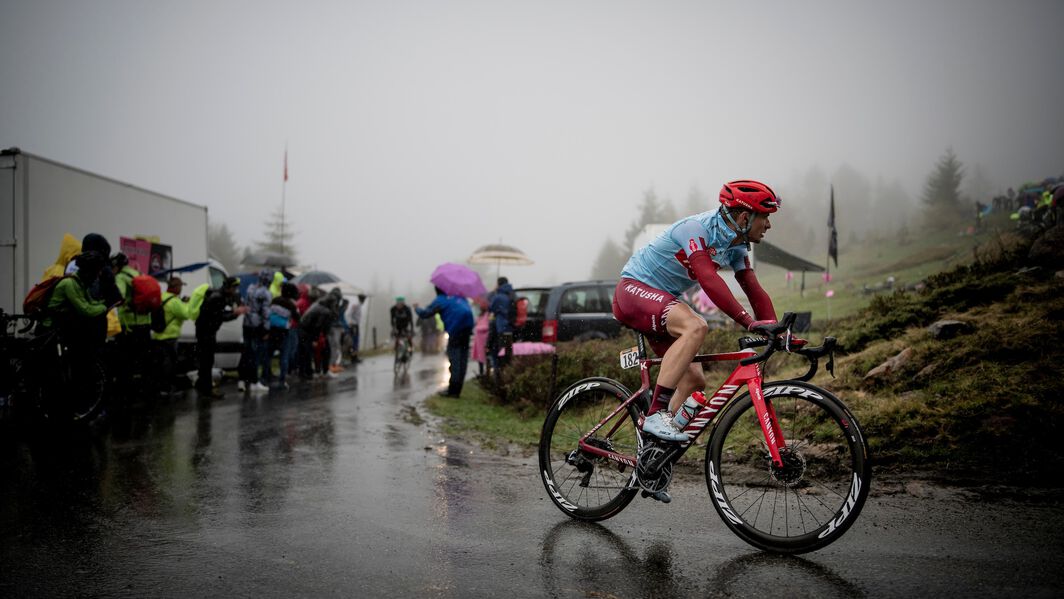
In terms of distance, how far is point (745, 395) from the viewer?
3531 millimetres

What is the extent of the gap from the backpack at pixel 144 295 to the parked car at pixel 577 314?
6.41m

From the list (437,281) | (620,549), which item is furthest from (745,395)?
(437,281)

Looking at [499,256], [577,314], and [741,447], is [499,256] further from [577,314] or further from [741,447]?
[741,447]

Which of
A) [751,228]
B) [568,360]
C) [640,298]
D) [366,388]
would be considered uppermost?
[751,228]

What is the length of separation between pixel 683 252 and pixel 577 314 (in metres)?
9.44

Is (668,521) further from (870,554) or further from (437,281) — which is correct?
(437,281)

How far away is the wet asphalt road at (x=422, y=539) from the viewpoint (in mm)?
2939

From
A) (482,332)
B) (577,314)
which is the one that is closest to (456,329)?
(482,332)

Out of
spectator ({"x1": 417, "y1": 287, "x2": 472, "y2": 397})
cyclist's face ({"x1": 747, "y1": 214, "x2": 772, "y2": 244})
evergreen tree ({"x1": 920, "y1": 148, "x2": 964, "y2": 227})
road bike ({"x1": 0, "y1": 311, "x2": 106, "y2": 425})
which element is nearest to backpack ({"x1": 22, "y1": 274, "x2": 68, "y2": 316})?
road bike ({"x1": 0, "y1": 311, "x2": 106, "y2": 425})

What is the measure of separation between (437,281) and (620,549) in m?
8.15

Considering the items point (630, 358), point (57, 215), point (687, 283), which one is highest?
point (57, 215)

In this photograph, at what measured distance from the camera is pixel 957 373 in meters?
5.54

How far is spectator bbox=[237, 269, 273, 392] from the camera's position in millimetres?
12109

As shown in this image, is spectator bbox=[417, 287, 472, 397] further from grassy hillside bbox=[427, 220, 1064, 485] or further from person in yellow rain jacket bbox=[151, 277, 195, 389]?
person in yellow rain jacket bbox=[151, 277, 195, 389]
